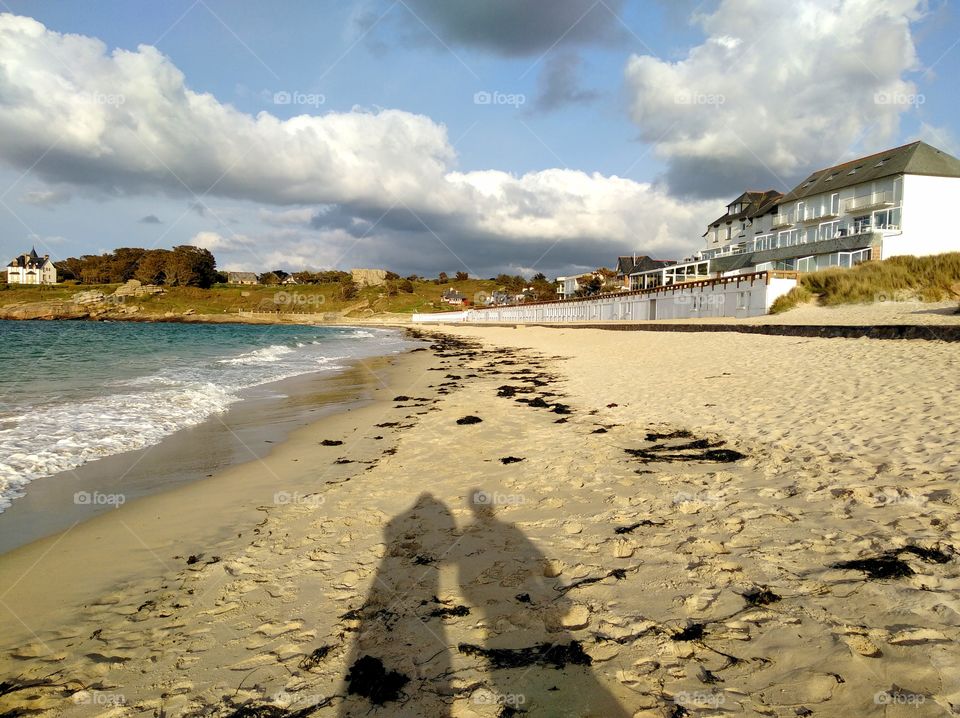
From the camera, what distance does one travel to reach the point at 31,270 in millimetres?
119938

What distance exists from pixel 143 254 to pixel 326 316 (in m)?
57.4

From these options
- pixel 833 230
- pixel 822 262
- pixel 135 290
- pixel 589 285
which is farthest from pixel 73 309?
pixel 833 230

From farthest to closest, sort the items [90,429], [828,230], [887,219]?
A: [828,230]
[887,219]
[90,429]

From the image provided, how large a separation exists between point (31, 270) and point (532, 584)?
530 ft

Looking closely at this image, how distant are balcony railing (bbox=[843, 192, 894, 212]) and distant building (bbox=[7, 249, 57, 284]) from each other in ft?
512

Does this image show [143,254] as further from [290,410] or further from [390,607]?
[390,607]

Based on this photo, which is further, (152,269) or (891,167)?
(152,269)

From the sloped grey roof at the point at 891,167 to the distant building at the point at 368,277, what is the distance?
11477 centimetres

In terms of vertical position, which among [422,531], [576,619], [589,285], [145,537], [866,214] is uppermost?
[866,214]

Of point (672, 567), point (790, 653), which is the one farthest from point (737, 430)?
point (790, 653)

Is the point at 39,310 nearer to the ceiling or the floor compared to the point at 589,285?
nearer to the floor

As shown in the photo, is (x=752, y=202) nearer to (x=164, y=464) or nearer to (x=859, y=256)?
(x=859, y=256)

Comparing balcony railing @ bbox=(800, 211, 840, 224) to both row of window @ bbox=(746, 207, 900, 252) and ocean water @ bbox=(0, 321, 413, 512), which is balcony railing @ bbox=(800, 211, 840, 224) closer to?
row of window @ bbox=(746, 207, 900, 252)

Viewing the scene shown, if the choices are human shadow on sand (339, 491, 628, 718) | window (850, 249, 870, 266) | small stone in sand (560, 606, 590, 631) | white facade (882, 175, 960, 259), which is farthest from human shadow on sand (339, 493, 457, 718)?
white facade (882, 175, 960, 259)
